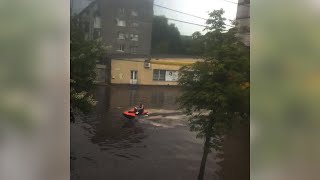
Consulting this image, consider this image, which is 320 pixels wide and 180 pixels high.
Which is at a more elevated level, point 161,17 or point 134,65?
point 161,17

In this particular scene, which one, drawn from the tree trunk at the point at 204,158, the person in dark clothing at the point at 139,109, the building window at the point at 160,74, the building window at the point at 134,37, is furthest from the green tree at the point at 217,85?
the building window at the point at 134,37

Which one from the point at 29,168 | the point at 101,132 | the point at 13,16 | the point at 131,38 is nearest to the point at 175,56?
the point at 131,38

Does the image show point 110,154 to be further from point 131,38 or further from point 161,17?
point 161,17

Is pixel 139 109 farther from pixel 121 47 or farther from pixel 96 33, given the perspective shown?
pixel 96 33

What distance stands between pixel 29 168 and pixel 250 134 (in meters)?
1.51

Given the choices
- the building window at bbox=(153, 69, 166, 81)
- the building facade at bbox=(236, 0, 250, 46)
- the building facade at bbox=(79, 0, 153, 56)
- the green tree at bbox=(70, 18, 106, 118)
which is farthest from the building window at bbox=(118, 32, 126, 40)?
the building facade at bbox=(236, 0, 250, 46)

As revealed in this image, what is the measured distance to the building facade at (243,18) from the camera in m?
1.97

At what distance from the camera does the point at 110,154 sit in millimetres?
1963

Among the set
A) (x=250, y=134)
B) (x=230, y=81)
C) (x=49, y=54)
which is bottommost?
(x=250, y=134)

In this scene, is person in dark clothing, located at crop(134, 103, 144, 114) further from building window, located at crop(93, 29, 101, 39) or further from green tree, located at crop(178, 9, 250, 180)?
building window, located at crop(93, 29, 101, 39)

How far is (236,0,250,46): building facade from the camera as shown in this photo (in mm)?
1966

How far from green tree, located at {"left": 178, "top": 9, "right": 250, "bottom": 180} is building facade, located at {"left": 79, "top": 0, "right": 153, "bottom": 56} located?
36cm

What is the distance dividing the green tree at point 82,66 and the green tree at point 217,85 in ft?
1.97

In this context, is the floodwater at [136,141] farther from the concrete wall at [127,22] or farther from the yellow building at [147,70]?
the concrete wall at [127,22]
